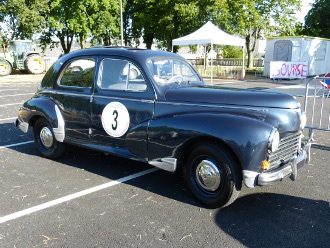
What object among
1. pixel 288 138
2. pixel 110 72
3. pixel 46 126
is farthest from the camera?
pixel 46 126

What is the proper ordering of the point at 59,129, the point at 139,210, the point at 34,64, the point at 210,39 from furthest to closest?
the point at 34,64 < the point at 210,39 < the point at 59,129 < the point at 139,210

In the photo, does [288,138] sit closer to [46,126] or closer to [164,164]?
[164,164]

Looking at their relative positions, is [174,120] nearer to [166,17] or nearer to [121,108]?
[121,108]

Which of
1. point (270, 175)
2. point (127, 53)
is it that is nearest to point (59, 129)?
point (127, 53)

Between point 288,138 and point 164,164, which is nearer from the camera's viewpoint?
point 288,138

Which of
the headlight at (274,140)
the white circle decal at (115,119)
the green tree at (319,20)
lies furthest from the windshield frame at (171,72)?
Answer: the green tree at (319,20)

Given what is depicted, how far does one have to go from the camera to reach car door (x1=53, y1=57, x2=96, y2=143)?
476cm

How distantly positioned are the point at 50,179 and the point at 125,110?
149cm

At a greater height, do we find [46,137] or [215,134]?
[215,134]

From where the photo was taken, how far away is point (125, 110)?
4285 mm

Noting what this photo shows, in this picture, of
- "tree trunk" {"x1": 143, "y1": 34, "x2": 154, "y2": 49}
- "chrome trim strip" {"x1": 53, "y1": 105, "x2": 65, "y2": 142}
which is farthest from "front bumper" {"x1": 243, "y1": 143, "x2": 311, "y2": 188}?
"tree trunk" {"x1": 143, "y1": 34, "x2": 154, "y2": 49}

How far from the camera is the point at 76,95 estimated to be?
4.88 m

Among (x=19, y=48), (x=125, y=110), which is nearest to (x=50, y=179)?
(x=125, y=110)

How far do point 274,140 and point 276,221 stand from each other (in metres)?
0.88
